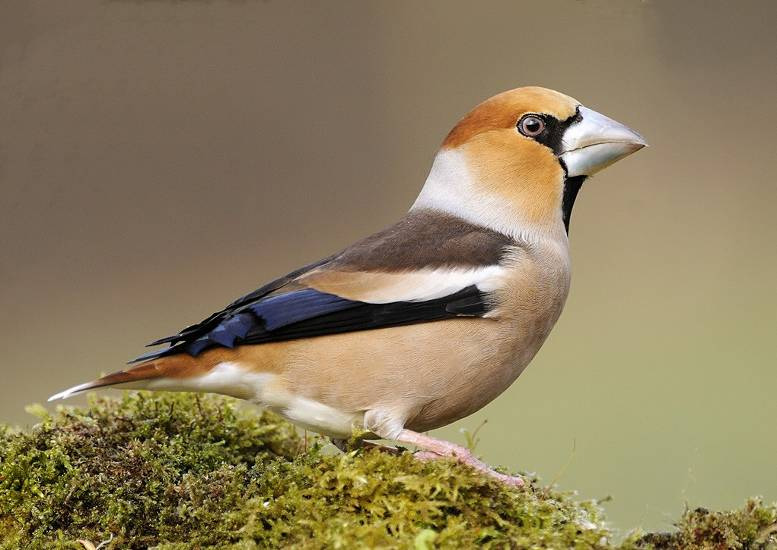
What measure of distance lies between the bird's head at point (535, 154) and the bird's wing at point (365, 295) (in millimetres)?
335

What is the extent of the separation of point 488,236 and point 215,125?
265 inches

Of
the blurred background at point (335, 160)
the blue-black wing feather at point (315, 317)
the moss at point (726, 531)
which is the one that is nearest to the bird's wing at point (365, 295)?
the blue-black wing feather at point (315, 317)

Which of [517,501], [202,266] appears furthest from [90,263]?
[517,501]

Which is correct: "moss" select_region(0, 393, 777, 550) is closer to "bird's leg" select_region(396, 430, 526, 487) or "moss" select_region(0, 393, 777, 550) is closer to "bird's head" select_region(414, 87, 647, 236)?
"bird's leg" select_region(396, 430, 526, 487)

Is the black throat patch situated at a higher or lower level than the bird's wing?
higher

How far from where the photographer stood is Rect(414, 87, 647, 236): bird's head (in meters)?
4.09

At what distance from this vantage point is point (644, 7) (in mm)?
9297

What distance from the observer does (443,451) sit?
3.36m

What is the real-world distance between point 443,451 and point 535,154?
4.84ft

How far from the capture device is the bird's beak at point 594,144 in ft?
13.4

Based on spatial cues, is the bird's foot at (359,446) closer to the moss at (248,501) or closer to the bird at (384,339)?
the bird at (384,339)

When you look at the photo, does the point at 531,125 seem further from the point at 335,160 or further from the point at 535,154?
the point at 335,160

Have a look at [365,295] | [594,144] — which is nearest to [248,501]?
[365,295]

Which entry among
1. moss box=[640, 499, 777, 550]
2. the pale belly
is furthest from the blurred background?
moss box=[640, 499, 777, 550]
